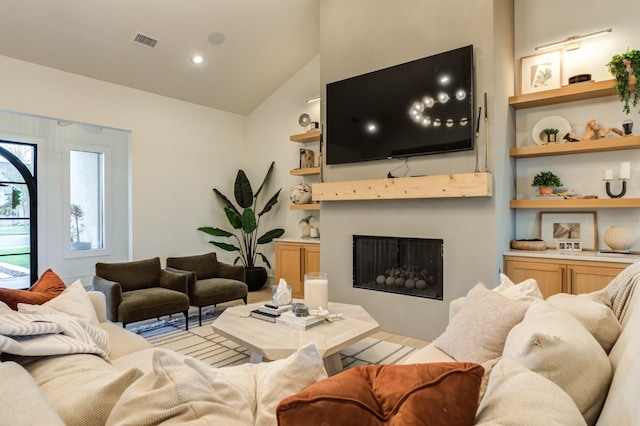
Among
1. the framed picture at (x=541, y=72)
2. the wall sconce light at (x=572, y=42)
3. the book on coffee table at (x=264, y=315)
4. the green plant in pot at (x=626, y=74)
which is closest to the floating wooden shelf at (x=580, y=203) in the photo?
the green plant in pot at (x=626, y=74)

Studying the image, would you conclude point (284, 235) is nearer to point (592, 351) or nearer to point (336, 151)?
point (336, 151)

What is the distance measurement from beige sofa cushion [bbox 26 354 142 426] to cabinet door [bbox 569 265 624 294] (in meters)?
3.33

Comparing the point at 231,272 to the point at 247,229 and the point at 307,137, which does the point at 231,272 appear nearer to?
the point at 247,229

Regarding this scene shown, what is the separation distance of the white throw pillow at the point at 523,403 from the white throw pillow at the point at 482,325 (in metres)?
0.89

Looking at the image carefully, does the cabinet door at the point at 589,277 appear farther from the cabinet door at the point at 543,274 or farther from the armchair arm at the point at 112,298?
the armchair arm at the point at 112,298

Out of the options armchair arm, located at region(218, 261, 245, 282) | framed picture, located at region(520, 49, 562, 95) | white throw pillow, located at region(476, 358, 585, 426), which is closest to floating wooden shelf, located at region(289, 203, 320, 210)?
armchair arm, located at region(218, 261, 245, 282)

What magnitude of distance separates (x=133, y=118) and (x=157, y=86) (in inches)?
22.1

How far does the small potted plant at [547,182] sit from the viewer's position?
11.7 ft

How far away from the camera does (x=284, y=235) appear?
6.07m

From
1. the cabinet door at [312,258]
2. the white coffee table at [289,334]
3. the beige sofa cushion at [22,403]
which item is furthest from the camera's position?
the cabinet door at [312,258]

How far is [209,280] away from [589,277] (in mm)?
3774

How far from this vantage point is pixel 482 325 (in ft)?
5.99

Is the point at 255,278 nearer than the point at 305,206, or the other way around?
the point at 305,206

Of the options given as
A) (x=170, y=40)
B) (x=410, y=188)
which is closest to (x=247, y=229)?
(x=170, y=40)
